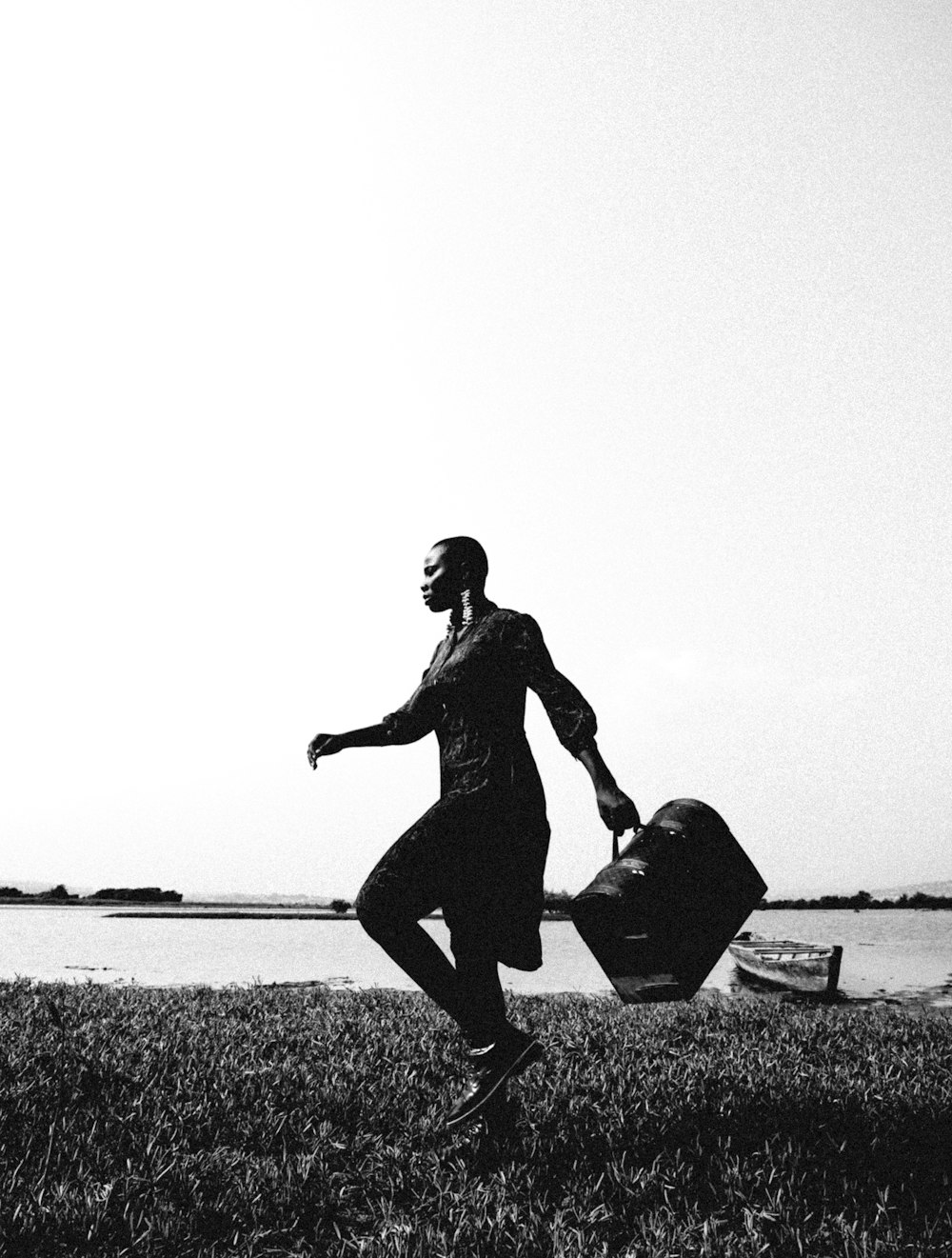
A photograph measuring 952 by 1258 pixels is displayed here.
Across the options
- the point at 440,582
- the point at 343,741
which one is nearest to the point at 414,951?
the point at 343,741

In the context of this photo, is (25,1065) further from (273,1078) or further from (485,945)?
(485,945)

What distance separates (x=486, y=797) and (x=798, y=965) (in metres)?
12.8

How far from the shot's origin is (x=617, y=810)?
326cm

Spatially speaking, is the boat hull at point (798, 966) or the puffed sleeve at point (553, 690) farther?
the boat hull at point (798, 966)

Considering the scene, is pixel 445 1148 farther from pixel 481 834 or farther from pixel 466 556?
pixel 466 556

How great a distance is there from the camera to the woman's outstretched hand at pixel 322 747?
348 centimetres

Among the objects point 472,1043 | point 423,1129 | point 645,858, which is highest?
point 645,858

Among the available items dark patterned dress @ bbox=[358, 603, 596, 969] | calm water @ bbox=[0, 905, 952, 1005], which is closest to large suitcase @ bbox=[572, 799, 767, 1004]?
dark patterned dress @ bbox=[358, 603, 596, 969]

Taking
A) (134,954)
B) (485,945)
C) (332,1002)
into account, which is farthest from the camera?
(134,954)

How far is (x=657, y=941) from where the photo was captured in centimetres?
312

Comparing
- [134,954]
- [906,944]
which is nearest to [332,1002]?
[134,954]

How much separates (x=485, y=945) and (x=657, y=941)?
0.66m

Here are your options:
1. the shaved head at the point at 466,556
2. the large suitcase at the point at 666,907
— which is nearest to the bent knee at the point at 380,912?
the large suitcase at the point at 666,907

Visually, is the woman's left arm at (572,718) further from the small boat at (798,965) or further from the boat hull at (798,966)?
the boat hull at (798,966)
